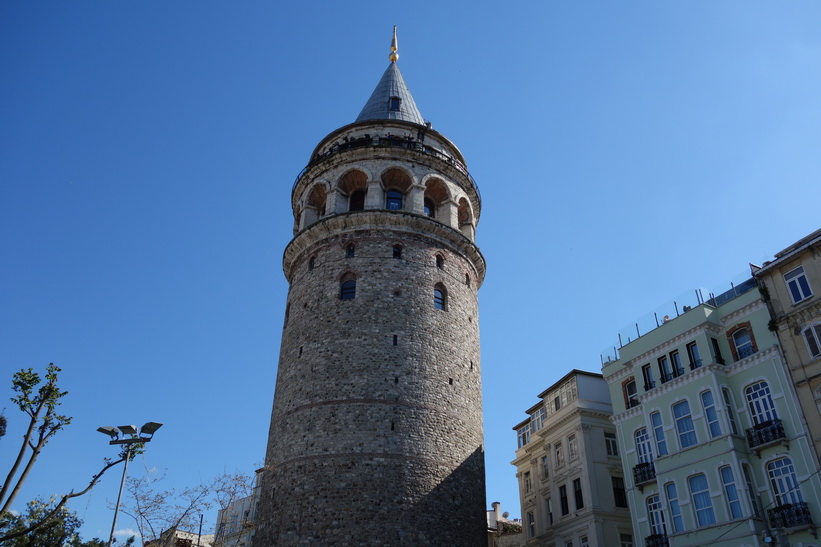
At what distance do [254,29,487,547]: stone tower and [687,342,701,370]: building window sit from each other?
9.50m

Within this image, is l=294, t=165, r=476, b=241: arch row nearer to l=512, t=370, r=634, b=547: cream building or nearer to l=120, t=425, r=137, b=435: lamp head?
l=512, t=370, r=634, b=547: cream building

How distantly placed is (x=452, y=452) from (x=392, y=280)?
8037 mm

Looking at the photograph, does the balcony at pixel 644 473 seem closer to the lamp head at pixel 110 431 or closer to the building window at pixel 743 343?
the building window at pixel 743 343

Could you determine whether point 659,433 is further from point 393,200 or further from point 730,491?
point 393,200

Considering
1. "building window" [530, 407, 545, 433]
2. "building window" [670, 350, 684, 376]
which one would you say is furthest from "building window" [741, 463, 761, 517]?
"building window" [530, 407, 545, 433]

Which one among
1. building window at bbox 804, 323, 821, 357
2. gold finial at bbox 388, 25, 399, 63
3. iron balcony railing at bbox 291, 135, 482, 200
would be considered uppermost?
gold finial at bbox 388, 25, 399, 63

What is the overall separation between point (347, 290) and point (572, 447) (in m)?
13.0

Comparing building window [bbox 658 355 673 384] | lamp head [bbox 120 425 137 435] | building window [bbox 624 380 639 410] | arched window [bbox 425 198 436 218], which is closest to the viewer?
lamp head [bbox 120 425 137 435]

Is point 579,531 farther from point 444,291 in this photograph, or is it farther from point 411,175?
point 411,175

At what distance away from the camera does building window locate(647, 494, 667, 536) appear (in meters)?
24.7

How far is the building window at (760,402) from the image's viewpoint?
22719mm

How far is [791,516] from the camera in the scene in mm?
20609

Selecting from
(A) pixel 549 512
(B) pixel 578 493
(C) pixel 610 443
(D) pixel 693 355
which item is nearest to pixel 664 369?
(D) pixel 693 355

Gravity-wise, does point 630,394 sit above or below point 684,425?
above
